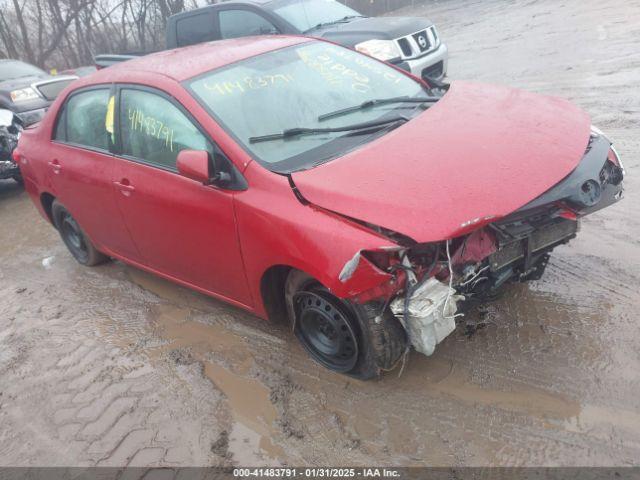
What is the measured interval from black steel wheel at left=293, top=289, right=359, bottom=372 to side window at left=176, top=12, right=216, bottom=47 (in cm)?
660

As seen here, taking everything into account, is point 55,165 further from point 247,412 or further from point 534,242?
point 534,242

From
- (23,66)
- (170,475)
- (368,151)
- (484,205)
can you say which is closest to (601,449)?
(484,205)

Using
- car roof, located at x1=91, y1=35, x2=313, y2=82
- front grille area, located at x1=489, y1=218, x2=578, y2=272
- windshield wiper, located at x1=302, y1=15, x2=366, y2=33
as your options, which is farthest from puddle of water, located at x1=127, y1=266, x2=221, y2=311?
windshield wiper, located at x1=302, y1=15, x2=366, y2=33

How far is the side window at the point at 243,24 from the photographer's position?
7.77m

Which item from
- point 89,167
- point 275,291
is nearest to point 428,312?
point 275,291

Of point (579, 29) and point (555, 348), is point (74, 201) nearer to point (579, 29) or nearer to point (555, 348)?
point (555, 348)

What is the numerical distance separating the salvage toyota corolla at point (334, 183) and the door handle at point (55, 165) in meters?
0.25

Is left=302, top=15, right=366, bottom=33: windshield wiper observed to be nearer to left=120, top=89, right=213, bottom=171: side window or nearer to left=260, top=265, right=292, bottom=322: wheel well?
left=120, top=89, right=213, bottom=171: side window

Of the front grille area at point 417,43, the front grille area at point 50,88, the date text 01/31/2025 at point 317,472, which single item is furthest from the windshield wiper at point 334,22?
the date text 01/31/2025 at point 317,472

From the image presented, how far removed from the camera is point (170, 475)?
109 inches

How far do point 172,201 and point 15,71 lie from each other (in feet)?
31.7

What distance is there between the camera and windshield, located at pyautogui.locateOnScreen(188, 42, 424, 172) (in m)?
3.15

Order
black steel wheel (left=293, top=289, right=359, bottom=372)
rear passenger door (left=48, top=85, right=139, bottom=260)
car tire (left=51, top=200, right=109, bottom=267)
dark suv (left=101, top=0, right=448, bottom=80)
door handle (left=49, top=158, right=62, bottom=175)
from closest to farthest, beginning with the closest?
black steel wheel (left=293, top=289, right=359, bottom=372) → rear passenger door (left=48, top=85, right=139, bottom=260) → door handle (left=49, top=158, right=62, bottom=175) → car tire (left=51, top=200, right=109, bottom=267) → dark suv (left=101, top=0, right=448, bottom=80)

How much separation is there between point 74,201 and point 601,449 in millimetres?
4150
